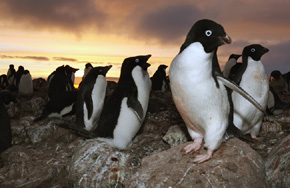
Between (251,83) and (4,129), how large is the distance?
4386 mm

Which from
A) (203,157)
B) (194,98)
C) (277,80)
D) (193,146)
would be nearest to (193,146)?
(193,146)

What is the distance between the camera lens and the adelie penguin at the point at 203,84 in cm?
336

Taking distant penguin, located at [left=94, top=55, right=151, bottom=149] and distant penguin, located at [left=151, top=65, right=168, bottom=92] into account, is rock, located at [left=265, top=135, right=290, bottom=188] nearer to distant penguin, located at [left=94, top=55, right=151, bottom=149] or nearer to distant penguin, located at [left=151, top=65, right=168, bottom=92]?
distant penguin, located at [left=94, top=55, right=151, bottom=149]

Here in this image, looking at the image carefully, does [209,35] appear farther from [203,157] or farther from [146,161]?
[146,161]

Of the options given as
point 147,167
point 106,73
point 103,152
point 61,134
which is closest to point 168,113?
point 106,73

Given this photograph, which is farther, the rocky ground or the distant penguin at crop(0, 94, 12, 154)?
the distant penguin at crop(0, 94, 12, 154)

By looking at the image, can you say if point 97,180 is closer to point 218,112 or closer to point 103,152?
point 103,152

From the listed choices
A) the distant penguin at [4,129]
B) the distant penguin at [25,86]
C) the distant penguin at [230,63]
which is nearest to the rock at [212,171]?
the distant penguin at [4,129]

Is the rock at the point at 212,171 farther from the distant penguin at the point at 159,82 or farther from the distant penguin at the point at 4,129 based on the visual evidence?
the distant penguin at the point at 159,82

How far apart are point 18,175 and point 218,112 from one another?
3486mm

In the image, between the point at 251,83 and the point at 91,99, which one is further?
the point at 91,99

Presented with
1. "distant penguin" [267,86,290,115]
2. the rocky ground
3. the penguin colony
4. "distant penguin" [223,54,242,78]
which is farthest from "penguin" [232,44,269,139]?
"distant penguin" [223,54,242,78]

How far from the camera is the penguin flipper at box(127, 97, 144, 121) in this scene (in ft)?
17.2

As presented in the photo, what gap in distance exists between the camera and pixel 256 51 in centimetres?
491
